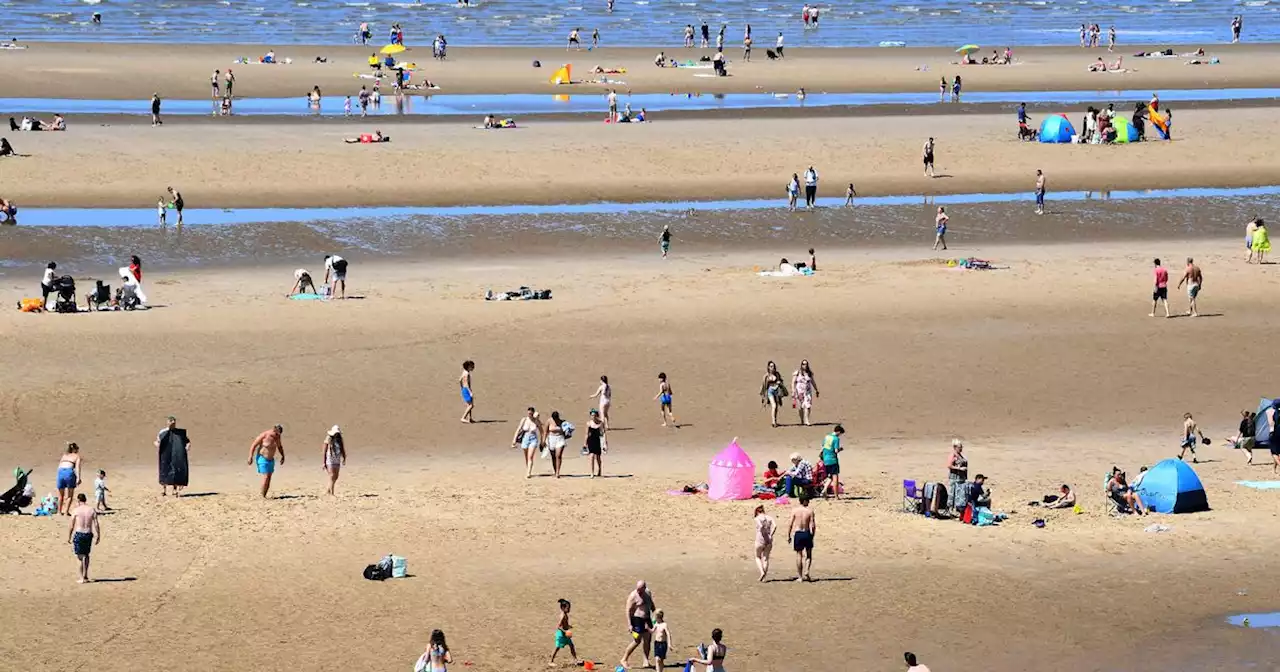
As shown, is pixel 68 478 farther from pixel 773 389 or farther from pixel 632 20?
pixel 632 20

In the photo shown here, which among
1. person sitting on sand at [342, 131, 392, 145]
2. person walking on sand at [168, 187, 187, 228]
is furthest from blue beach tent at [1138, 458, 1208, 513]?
person sitting on sand at [342, 131, 392, 145]

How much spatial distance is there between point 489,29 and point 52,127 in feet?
136

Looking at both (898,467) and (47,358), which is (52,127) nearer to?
(47,358)

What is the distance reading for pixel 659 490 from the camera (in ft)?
82.5

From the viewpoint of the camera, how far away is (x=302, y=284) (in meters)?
36.7

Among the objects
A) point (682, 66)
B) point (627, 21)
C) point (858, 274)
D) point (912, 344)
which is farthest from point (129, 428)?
point (627, 21)

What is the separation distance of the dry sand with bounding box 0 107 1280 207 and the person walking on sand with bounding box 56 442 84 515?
927 inches

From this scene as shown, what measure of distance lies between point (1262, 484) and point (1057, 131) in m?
30.1

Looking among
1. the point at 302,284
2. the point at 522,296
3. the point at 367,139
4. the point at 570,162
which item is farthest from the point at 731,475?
the point at 367,139

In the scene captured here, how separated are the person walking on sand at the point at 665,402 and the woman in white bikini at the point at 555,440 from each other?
9.03 ft

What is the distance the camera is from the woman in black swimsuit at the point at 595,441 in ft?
85.0

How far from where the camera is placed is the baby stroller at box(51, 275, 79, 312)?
3447cm

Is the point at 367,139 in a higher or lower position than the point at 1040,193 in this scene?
higher

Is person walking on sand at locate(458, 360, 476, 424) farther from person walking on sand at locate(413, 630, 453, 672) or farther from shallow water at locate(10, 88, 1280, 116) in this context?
shallow water at locate(10, 88, 1280, 116)
